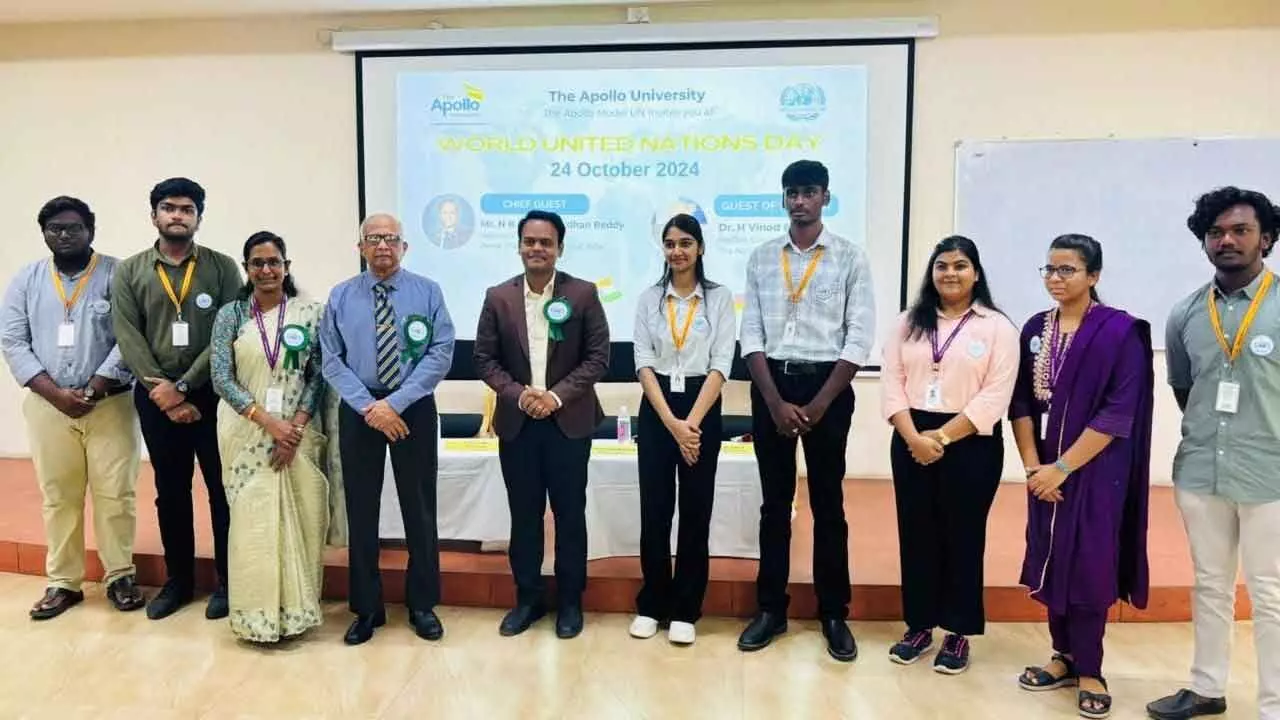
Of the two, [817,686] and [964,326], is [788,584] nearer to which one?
[817,686]

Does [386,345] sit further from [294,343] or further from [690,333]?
[690,333]

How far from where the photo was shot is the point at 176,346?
298 cm

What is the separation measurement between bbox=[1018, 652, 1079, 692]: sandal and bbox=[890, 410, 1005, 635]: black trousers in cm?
21

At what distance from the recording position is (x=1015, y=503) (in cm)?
431

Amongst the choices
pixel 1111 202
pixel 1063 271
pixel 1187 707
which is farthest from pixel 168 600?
pixel 1111 202

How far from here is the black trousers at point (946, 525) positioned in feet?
8.25

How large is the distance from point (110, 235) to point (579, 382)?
414 centimetres

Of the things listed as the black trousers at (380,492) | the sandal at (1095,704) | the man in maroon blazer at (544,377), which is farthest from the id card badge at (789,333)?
the sandal at (1095,704)

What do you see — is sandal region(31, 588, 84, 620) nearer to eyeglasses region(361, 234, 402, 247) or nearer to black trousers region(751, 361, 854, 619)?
eyeglasses region(361, 234, 402, 247)

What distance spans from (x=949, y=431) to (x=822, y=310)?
0.57 metres

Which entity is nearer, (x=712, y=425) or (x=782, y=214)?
(x=712, y=425)

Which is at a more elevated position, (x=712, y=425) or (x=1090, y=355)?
(x=1090, y=355)

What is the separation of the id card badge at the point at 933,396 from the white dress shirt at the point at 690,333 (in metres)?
0.66

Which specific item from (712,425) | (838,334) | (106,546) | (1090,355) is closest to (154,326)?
(106,546)
